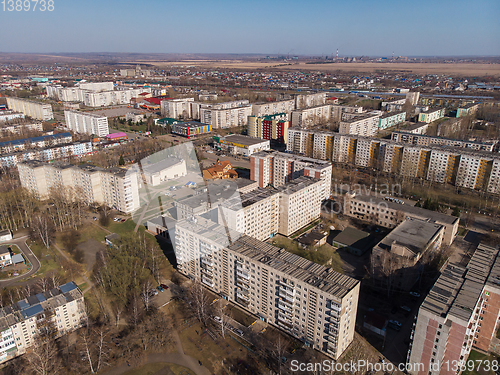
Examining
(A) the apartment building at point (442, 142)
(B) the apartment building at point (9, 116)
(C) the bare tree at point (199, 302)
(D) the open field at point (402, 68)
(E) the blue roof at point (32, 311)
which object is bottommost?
(C) the bare tree at point (199, 302)

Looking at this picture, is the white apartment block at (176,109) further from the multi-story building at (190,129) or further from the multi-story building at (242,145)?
the multi-story building at (242,145)

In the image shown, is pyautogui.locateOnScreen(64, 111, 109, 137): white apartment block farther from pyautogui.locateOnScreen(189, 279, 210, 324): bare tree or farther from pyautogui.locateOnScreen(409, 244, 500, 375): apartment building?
pyautogui.locateOnScreen(409, 244, 500, 375): apartment building

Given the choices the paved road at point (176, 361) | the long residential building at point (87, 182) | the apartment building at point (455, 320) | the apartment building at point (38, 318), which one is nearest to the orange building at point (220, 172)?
the long residential building at point (87, 182)

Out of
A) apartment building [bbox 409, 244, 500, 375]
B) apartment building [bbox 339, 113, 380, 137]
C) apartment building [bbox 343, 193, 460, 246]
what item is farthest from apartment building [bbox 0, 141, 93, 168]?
apartment building [bbox 409, 244, 500, 375]

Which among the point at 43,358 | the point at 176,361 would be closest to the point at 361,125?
the point at 176,361

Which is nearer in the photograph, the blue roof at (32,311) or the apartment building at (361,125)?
the blue roof at (32,311)

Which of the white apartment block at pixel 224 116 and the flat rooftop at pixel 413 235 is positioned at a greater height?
the white apartment block at pixel 224 116

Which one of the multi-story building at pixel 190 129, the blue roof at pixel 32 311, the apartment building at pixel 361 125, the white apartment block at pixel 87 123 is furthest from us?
the multi-story building at pixel 190 129
